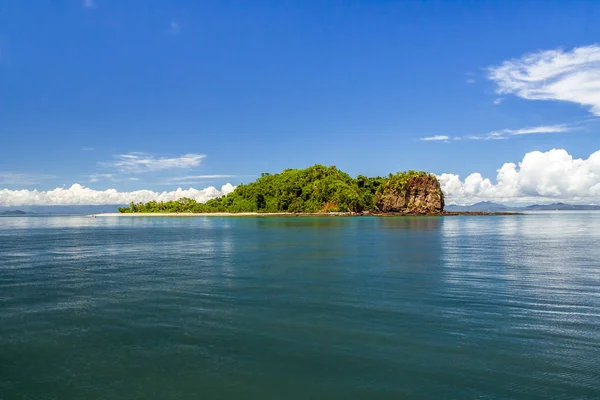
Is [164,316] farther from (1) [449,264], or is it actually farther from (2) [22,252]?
(2) [22,252]

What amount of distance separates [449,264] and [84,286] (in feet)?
109

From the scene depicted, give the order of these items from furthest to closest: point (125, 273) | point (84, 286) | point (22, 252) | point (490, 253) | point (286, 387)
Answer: point (22, 252) < point (490, 253) < point (125, 273) < point (84, 286) < point (286, 387)

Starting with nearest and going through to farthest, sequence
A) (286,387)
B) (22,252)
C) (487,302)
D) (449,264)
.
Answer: (286,387), (487,302), (449,264), (22,252)

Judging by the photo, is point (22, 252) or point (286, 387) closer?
point (286, 387)

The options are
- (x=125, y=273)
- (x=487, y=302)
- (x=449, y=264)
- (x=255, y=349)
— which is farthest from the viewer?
(x=449, y=264)

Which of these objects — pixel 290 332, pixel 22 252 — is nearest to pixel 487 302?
pixel 290 332

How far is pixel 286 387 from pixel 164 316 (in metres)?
11.2

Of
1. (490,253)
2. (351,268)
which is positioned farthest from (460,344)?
(490,253)

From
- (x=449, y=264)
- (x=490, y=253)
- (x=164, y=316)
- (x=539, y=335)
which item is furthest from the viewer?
(x=490, y=253)

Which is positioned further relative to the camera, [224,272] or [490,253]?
[490,253]

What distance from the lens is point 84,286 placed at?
31547 millimetres

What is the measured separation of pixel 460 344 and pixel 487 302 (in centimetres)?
882

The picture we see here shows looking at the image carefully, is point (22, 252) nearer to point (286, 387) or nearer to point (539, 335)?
point (286, 387)

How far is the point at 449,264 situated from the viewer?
4184 centimetres
